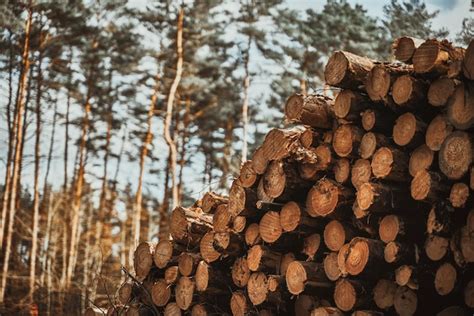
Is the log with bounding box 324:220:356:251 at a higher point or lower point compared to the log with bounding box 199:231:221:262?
higher

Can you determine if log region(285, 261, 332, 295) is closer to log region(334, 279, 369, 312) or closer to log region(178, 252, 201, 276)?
log region(334, 279, 369, 312)

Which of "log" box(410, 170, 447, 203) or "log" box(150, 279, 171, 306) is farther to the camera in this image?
"log" box(150, 279, 171, 306)

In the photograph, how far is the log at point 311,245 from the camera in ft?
16.6

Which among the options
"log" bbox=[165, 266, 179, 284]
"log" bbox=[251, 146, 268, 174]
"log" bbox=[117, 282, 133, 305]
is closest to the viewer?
"log" bbox=[251, 146, 268, 174]

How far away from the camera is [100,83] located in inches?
995

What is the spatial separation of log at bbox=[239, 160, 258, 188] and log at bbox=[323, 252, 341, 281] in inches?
37.7

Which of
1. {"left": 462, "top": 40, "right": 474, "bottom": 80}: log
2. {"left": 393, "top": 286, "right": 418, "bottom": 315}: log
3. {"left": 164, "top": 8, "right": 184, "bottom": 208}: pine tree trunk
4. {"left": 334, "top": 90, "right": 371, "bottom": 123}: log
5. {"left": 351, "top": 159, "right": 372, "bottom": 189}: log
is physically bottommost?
{"left": 393, "top": 286, "right": 418, "bottom": 315}: log

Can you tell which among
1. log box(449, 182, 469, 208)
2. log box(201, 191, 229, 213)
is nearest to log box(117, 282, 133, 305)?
log box(201, 191, 229, 213)

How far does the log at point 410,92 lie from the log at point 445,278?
3.73 feet

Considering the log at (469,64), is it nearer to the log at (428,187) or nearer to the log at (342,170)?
the log at (428,187)

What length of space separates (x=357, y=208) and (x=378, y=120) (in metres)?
0.67

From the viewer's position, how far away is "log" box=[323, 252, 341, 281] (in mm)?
4762

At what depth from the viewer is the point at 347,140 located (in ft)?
15.9

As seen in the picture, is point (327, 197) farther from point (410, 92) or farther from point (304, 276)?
point (410, 92)
